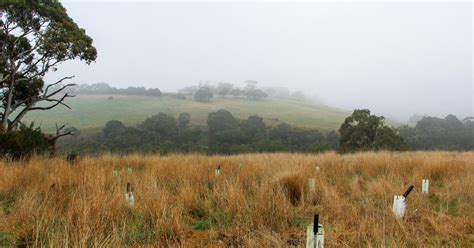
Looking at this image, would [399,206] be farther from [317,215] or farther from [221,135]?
[221,135]

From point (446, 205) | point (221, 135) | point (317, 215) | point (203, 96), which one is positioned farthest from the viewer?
point (203, 96)

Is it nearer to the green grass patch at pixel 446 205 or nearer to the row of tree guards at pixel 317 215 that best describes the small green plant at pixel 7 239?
the row of tree guards at pixel 317 215

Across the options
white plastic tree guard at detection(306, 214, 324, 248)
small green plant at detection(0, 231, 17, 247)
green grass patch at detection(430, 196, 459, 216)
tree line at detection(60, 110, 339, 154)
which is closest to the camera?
white plastic tree guard at detection(306, 214, 324, 248)

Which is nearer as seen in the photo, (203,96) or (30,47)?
(30,47)

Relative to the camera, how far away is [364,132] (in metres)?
37.0

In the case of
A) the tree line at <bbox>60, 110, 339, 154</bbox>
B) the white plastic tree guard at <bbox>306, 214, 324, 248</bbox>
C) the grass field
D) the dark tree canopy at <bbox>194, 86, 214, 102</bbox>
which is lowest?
the tree line at <bbox>60, 110, 339, 154</bbox>

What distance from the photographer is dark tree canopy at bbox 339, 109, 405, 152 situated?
116ft

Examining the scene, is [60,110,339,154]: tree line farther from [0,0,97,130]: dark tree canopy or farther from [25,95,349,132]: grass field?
[0,0,97,130]: dark tree canopy

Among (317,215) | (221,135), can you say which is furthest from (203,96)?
(317,215)

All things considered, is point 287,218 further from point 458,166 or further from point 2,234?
point 458,166

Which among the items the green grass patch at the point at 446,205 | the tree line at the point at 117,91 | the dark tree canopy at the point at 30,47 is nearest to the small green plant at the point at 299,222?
the green grass patch at the point at 446,205

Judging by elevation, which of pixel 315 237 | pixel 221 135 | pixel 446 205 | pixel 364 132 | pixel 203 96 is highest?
pixel 203 96

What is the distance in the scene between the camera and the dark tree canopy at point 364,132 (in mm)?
35250

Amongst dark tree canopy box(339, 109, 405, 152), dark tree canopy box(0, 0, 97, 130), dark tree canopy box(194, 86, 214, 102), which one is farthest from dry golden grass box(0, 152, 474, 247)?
dark tree canopy box(194, 86, 214, 102)
